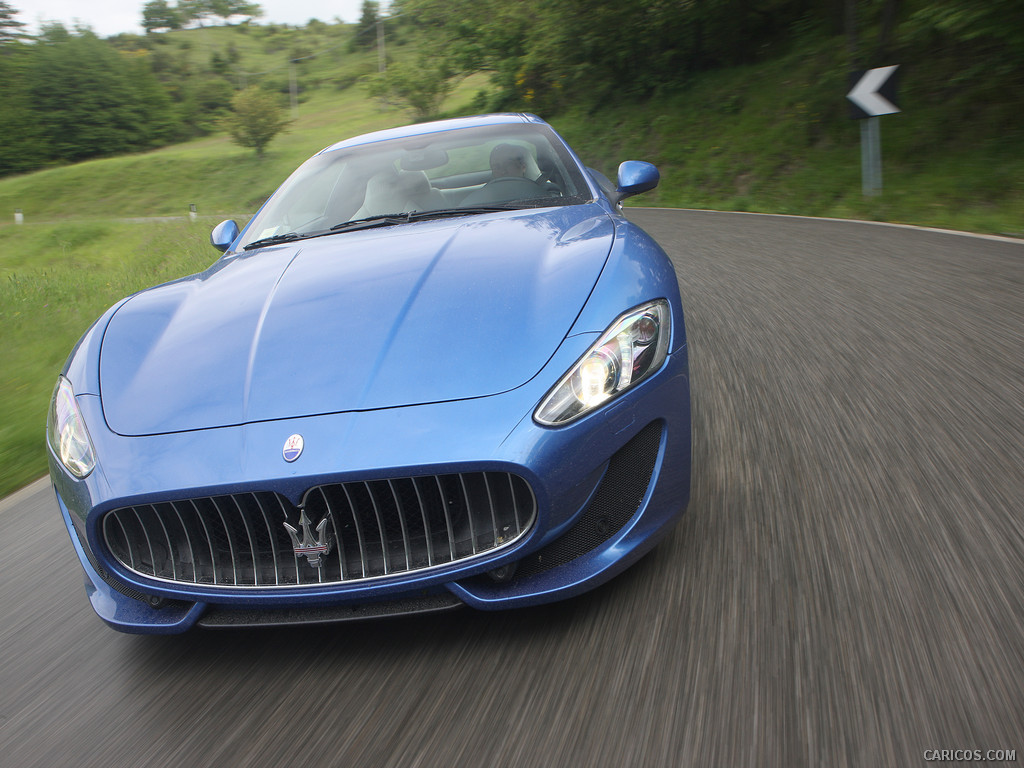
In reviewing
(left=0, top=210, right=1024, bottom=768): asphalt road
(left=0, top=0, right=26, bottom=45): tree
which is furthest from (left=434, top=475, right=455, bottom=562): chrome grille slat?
(left=0, top=0, right=26, bottom=45): tree

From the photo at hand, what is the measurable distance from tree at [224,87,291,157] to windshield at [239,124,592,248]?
54.3m

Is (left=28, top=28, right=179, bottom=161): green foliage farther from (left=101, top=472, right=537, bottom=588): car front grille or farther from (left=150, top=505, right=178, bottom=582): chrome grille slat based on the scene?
(left=101, top=472, right=537, bottom=588): car front grille

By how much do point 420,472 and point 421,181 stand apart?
2100 millimetres

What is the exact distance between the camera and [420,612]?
78.1 inches

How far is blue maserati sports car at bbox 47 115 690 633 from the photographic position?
77.6 inches

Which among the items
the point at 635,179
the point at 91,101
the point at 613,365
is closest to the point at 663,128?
the point at 635,179

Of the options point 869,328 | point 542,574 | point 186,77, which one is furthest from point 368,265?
point 186,77

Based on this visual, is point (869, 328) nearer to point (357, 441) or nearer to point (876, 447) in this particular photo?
point (876, 447)

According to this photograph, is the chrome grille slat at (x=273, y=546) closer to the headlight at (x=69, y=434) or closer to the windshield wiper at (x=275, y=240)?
the headlight at (x=69, y=434)

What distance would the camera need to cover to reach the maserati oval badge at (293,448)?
1977 mm

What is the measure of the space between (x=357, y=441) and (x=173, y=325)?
1.02 m

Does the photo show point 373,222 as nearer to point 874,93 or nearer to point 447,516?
point 447,516

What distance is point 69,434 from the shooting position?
2303 millimetres

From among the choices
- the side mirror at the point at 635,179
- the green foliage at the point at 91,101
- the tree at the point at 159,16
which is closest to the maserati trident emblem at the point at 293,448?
the side mirror at the point at 635,179
